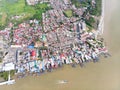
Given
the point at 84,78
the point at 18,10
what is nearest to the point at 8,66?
the point at 18,10

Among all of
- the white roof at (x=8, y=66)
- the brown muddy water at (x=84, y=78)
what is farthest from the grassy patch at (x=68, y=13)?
the white roof at (x=8, y=66)

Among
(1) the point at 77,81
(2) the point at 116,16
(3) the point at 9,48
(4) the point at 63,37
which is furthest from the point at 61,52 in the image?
(2) the point at 116,16

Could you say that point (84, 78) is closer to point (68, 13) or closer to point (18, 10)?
point (68, 13)

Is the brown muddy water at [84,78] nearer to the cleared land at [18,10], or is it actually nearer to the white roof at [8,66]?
the white roof at [8,66]

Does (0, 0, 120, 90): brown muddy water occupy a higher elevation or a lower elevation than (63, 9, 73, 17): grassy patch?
lower

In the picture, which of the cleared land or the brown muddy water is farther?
the cleared land

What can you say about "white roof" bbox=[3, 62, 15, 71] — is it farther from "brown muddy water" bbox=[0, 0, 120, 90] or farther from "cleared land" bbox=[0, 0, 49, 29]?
"cleared land" bbox=[0, 0, 49, 29]

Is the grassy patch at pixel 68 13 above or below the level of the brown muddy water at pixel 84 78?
above

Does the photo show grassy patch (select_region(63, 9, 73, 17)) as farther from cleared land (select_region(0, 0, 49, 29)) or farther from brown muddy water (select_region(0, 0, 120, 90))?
brown muddy water (select_region(0, 0, 120, 90))

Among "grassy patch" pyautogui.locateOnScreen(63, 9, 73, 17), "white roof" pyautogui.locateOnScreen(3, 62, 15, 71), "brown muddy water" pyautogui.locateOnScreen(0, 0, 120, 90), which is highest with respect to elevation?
"grassy patch" pyautogui.locateOnScreen(63, 9, 73, 17)

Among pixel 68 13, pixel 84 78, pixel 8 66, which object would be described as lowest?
pixel 84 78

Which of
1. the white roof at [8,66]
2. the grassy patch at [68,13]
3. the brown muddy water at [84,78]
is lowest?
the brown muddy water at [84,78]

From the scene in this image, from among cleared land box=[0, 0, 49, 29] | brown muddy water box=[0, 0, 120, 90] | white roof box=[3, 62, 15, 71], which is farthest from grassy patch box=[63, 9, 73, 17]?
white roof box=[3, 62, 15, 71]
